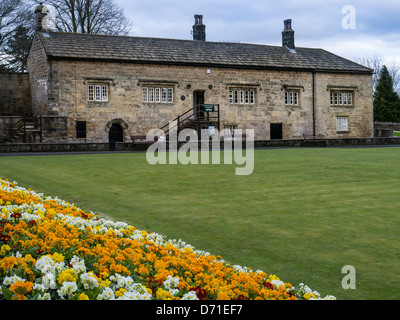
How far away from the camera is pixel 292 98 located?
43625 mm

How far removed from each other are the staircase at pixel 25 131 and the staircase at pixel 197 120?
8.91 meters

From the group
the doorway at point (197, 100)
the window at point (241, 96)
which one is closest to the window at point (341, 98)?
the window at point (241, 96)

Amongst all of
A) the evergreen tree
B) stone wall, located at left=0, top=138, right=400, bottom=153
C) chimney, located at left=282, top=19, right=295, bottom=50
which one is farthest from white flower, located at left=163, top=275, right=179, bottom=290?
the evergreen tree

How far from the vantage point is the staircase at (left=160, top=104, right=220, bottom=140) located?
126ft

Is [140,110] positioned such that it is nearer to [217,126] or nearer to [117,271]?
[217,126]

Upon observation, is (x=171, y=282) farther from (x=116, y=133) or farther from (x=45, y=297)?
(x=116, y=133)

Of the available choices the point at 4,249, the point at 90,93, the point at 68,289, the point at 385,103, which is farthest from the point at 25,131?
the point at 385,103

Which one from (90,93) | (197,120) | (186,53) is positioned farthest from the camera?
(186,53)

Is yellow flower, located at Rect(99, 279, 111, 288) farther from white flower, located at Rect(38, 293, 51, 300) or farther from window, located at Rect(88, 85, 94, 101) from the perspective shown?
window, located at Rect(88, 85, 94, 101)

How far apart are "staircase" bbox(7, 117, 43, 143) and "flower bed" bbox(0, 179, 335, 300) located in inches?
1113

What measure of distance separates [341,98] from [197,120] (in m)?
14.7

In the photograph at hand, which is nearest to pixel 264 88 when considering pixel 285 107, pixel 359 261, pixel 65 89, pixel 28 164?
pixel 285 107

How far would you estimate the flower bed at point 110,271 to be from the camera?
13.6 feet

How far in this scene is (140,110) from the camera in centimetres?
3812
